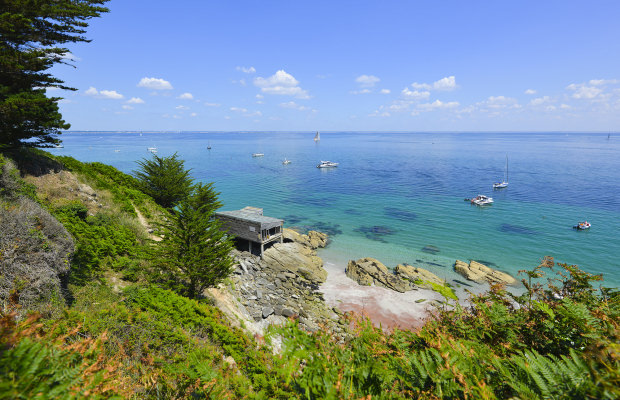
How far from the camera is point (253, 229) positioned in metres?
26.1

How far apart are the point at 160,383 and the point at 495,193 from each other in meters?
68.8

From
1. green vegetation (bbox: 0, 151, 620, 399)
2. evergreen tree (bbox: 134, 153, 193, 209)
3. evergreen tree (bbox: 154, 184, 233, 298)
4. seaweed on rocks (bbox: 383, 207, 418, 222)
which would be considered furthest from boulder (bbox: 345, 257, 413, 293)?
evergreen tree (bbox: 134, 153, 193, 209)

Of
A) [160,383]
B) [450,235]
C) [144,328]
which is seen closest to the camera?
[160,383]

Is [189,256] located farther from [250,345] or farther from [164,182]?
[164,182]

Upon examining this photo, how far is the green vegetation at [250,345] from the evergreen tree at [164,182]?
43.9ft

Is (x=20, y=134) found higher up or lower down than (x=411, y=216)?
higher up

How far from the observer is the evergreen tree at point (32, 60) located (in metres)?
14.5

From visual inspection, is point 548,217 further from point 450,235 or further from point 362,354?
→ point 362,354

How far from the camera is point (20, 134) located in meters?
16.4

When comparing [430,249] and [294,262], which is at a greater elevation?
[294,262]

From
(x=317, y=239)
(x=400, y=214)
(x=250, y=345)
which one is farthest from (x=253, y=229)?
(x=400, y=214)

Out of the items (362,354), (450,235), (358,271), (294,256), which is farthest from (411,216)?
(362,354)

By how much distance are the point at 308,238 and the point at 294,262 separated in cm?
792

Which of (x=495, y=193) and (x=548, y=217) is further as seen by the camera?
(x=495, y=193)
